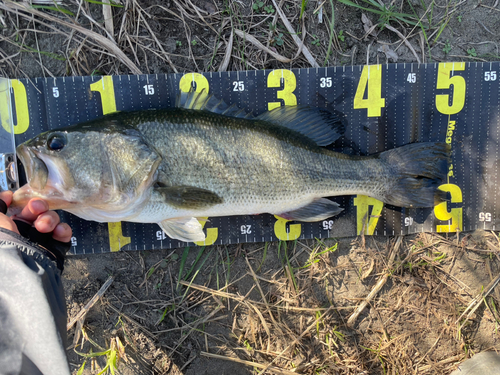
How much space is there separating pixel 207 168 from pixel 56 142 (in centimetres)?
107

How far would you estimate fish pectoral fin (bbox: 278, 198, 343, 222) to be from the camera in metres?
2.82

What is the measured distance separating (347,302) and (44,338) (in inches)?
95.4

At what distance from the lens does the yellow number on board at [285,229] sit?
10.0ft

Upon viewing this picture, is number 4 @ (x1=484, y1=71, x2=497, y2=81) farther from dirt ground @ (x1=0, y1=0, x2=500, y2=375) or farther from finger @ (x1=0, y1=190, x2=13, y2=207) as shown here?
finger @ (x1=0, y1=190, x2=13, y2=207)

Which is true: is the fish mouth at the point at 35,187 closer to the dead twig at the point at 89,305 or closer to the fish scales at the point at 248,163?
the fish scales at the point at 248,163

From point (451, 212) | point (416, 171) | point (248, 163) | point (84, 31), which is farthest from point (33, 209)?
point (451, 212)

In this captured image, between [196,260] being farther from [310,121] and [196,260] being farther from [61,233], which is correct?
[310,121]

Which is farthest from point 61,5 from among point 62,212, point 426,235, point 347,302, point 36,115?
point 426,235

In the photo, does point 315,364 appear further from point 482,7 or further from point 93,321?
point 482,7

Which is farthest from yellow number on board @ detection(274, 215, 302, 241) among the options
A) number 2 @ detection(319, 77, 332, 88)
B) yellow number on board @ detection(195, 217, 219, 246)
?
number 2 @ detection(319, 77, 332, 88)

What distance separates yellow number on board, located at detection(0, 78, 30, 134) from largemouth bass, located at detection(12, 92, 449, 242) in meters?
0.81

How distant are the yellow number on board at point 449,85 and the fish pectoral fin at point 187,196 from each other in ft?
7.38

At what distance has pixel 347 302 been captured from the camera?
307cm

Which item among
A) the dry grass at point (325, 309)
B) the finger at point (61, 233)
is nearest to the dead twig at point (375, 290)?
the dry grass at point (325, 309)
